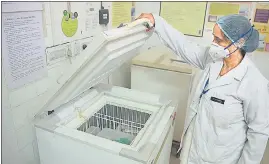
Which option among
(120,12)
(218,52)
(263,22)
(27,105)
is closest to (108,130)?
(27,105)

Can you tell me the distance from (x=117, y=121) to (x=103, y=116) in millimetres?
137

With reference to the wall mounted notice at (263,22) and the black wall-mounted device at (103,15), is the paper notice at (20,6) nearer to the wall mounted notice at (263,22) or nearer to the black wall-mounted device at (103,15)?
the black wall-mounted device at (103,15)

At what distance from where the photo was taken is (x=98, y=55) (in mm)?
1146

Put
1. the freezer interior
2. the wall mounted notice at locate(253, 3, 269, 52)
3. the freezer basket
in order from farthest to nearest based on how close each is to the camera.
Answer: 1. the wall mounted notice at locate(253, 3, 269, 52)
2. the freezer basket
3. the freezer interior

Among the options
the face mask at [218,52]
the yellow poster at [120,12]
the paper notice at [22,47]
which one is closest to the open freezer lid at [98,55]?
the paper notice at [22,47]

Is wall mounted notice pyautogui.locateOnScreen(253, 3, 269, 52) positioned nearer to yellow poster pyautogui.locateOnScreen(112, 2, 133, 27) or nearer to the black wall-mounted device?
yellow poster pyautogui.locateOnScreen(112, 2, 133, 27)

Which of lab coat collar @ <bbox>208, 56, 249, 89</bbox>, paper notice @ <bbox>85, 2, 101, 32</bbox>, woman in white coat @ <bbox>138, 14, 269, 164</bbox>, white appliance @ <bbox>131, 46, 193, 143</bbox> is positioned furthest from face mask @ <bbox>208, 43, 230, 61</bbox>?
paper notice @ <bbox>85, 2, 101, 32</bbox>

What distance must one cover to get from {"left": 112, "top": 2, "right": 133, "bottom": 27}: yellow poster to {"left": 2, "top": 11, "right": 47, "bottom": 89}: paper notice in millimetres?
1104

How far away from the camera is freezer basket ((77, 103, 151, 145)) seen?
5.86 ft

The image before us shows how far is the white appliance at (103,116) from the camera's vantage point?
1191 millimetres

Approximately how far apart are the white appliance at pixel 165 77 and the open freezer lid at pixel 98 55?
3.26 feet

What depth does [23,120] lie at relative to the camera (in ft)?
4.71

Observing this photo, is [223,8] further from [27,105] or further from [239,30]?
[27,105]

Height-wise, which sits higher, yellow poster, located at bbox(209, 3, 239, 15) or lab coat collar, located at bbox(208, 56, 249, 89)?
yellow poster, located at bbox(209, 3, 239, 15)
